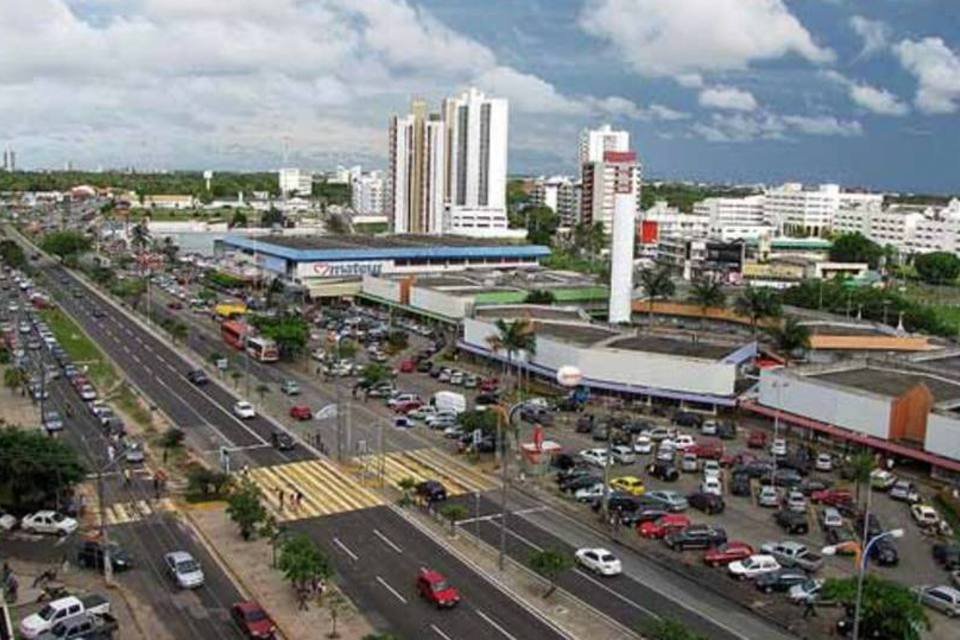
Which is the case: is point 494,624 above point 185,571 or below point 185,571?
below

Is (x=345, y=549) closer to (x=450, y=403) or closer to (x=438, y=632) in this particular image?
(x=438, y=632)

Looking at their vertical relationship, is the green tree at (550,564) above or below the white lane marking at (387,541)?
above

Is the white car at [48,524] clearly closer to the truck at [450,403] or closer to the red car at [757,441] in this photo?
the truck at [450,403]

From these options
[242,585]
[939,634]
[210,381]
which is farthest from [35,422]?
[939,634]

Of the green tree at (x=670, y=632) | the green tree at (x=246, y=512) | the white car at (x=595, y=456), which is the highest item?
Answer: the green tree at (x=670, y=632)

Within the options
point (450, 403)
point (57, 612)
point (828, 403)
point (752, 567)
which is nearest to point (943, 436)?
point (828, 403)

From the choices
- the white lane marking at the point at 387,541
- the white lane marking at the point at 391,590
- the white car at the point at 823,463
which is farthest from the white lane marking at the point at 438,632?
the white car at the point at 823,463

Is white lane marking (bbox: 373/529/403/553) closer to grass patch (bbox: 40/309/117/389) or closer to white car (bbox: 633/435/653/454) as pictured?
white car (bbox: 633/435/653/454)
